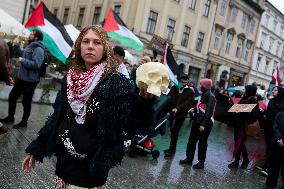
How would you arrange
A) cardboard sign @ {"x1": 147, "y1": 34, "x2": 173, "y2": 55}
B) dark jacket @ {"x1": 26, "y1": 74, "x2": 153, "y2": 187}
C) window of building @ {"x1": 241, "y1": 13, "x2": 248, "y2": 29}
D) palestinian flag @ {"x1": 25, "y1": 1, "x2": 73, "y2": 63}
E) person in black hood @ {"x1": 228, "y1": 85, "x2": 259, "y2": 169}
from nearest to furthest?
dark jacket @ {"x1": 26, "y1": 74, "x2": 153, "y2": 187} → person in black hood @ {"x1": 228, "y1": 85, "x2": 259, "y2": 169} → palestinian flag @ {"x1": 25, "y1": 1, "x2": 73, "y2": 63} → cardboard sign @ {"x1": 147, "y1": 34, "x2": 173, "y2": 55} → window of building @ {"x1": 241, "y1": 13, "x2": 248, "y2": 29}

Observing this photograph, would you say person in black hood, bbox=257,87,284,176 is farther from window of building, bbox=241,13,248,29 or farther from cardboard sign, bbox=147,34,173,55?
window of building, bbox=241,13,248,29

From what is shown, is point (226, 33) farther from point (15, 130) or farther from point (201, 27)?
point (15, 130)

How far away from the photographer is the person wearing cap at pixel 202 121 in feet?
23.6

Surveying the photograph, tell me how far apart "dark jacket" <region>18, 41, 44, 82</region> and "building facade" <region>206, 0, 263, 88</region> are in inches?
1136

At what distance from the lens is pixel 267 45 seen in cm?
4581

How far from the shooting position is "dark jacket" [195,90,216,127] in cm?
715

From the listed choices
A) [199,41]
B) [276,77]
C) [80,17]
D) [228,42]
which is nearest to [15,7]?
[80,17]

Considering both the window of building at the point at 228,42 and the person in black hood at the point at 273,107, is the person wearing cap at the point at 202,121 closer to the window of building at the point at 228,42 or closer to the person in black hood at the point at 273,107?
the person in black hood at the point at 273,107

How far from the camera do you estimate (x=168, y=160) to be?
742 cm

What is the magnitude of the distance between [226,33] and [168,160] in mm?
31252

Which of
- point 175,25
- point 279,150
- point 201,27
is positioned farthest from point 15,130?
point 201,27

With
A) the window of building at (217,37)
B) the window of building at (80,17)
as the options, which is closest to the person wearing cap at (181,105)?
the window of building at (80,17)

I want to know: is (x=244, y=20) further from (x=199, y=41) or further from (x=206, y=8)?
(x=199, y=41)

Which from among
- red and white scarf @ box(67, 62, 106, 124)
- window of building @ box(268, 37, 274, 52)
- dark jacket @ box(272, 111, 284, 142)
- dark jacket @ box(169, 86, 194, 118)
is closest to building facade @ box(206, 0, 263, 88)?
window of building @ box(268, 37, 274, 52)
